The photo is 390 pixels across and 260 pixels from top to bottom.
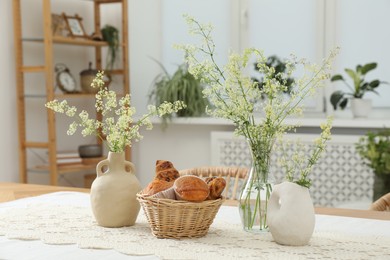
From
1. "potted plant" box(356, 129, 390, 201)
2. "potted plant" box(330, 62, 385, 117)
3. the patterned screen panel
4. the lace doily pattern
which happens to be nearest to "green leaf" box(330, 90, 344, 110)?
"potted plant" box(330, 62, 385, 117)

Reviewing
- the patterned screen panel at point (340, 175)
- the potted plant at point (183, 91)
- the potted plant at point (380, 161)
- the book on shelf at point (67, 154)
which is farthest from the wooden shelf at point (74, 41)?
the potted plant at point (380, 161)

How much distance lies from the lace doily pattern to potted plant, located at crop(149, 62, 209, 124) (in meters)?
2.61

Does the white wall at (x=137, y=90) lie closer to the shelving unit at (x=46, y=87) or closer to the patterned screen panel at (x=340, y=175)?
the shelving unit at (x=46, y=87)

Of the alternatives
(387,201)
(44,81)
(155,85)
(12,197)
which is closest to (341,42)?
(155,85)

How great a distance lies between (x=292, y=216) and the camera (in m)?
1.37

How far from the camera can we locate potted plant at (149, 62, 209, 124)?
4270mm

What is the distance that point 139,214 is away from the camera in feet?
5.68

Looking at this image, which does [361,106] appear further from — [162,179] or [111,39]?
[162,179]

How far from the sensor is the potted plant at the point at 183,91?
168 inches

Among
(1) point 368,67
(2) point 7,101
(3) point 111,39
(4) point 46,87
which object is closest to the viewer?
(1) point 368,67

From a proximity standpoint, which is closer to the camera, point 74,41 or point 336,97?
point 336,97

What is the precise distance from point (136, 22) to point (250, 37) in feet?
2.85

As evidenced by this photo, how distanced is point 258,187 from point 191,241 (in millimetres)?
190

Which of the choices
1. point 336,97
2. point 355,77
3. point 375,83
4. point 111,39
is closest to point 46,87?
point 111,39
